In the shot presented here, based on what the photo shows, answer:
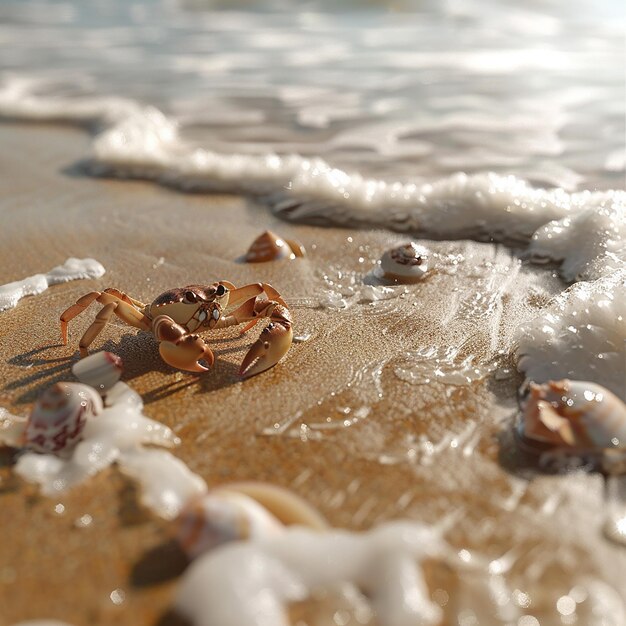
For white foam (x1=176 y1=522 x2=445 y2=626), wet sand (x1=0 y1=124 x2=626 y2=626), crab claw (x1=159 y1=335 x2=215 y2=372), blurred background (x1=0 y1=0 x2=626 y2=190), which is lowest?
wet sand (x1=0 y1=124 x2=626 y2=626)

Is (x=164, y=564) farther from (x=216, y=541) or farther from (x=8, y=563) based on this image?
(x=8, y=563)

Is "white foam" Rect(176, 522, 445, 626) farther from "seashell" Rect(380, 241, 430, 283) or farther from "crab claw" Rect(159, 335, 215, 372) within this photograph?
"seashell" Rect(380, 241, 430, 283)

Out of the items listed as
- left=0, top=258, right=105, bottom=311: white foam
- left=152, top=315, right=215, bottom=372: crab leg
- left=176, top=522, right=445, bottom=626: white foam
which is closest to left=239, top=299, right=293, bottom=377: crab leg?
left=152, top=315, right=215, bottom=372: crab leg

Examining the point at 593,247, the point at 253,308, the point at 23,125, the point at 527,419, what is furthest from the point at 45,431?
the point at 23,125

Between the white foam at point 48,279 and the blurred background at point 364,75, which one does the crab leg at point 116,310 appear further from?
the blurred background at point 364,75

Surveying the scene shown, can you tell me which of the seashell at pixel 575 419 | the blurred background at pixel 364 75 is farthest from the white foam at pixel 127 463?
the blurred background at pixel 364 75
